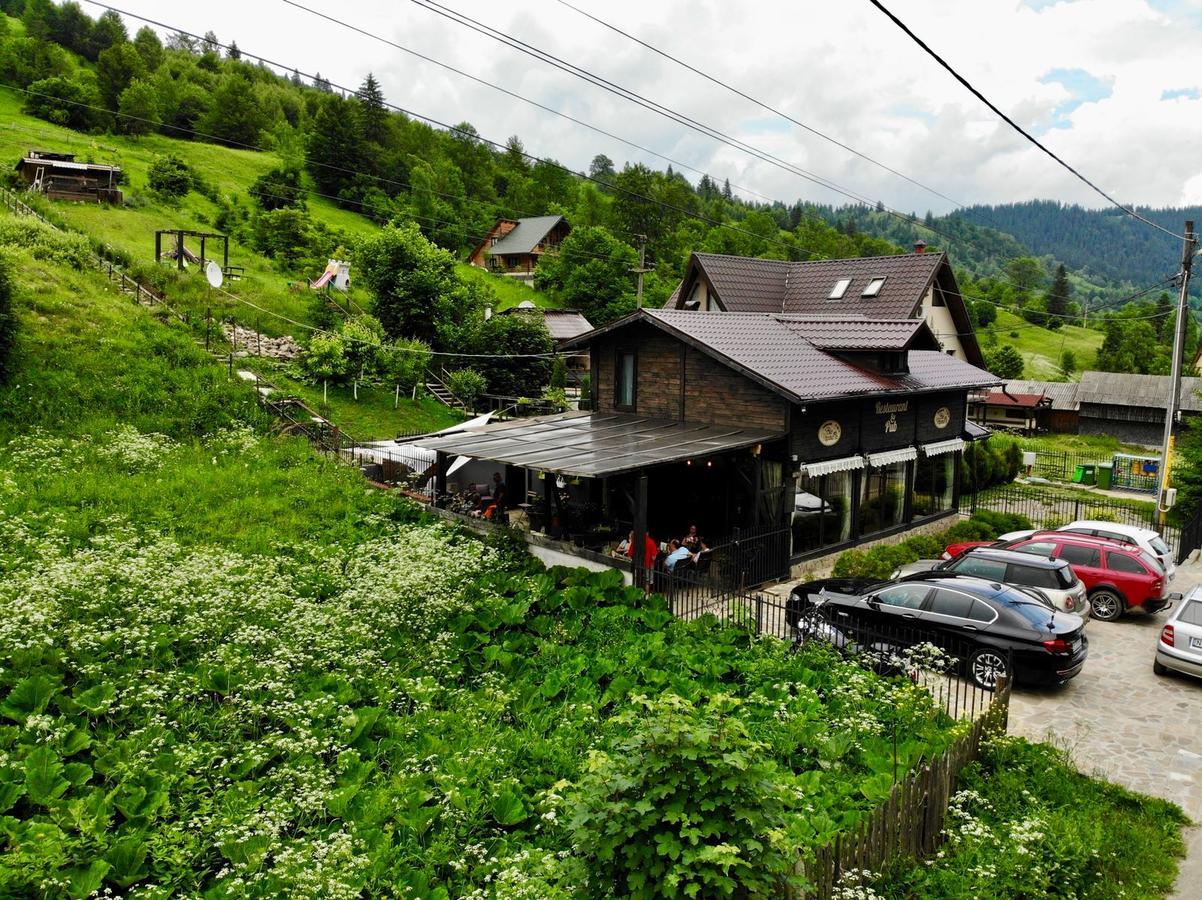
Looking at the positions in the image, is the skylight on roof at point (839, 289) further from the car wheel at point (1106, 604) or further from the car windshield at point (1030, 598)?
the car windshield at point (1030, 598)

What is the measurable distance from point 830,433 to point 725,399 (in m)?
2.79

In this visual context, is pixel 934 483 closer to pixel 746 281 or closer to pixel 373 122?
pixel 746 281

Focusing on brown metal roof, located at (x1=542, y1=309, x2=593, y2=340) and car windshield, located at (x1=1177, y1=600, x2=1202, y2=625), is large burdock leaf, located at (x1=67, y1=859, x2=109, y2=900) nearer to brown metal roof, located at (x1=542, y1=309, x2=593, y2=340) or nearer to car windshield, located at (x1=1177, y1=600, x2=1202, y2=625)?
car windshield, located at (x1=1177, y1=600, x2=1202, y2=625)

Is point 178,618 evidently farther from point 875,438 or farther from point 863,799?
point 875,438

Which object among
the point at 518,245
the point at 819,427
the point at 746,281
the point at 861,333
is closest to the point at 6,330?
the point at 819,427

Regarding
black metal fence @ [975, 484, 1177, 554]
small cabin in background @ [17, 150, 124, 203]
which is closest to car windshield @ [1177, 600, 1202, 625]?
black metal fence @ [975, 484, 1177, 554]

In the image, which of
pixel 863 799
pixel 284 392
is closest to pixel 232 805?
pixel 863 799

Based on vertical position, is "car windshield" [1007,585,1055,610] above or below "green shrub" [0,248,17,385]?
below

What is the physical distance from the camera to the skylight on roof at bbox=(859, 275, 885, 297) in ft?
109

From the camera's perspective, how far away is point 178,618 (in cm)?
1209

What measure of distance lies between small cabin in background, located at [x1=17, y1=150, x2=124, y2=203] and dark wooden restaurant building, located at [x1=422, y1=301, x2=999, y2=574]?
38436 millimetres

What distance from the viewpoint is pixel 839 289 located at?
3391 centimetres

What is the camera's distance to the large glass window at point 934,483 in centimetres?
2408

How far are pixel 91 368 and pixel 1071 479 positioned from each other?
40.0 m
